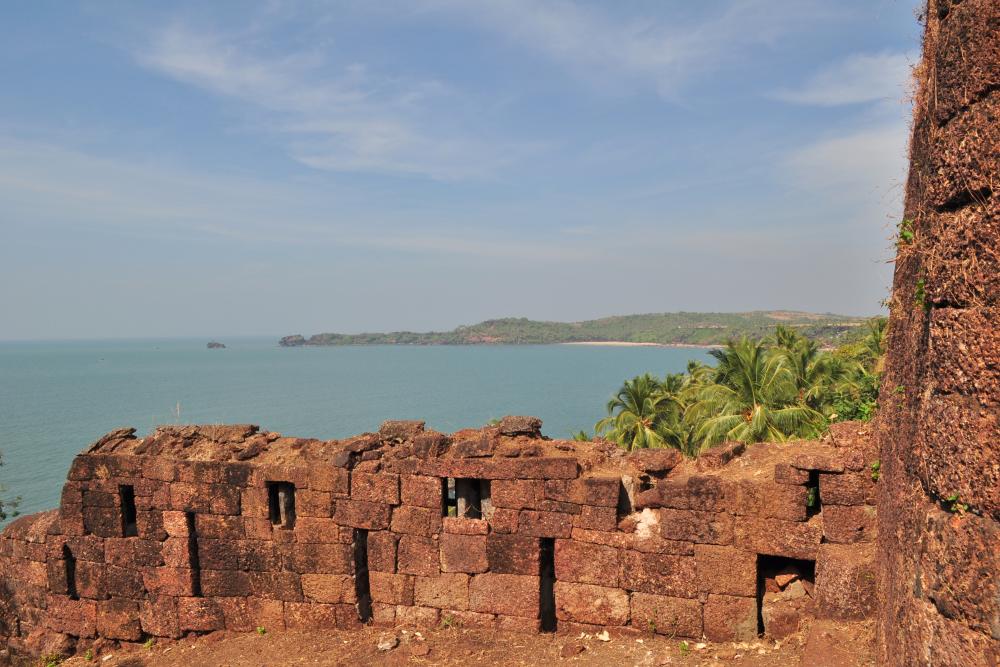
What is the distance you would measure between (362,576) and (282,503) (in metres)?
1.67

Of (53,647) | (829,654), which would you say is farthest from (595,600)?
(53,647)

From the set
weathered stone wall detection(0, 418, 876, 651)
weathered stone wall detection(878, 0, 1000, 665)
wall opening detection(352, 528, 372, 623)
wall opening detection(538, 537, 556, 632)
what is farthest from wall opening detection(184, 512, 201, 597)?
weathered stone wall detection(878, 0, 1000, 665)

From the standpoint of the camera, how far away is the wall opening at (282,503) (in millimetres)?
10701

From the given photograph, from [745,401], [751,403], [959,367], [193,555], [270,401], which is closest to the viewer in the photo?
[959,367]

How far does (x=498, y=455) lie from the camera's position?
32.0 ft

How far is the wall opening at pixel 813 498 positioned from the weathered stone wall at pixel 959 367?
3927 millimetres

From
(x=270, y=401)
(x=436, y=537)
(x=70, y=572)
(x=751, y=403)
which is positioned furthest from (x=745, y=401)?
(x=270, y=401)

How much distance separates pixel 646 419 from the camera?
31062 mm

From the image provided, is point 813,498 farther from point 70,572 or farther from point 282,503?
point 70,572

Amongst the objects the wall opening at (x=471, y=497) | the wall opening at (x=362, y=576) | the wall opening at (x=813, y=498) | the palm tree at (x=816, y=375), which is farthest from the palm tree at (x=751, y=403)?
the wall opening at (x=362, y=576)

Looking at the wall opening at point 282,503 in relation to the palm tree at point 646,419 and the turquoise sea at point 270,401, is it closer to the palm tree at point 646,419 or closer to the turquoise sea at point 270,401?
the palm tree at point 646,419

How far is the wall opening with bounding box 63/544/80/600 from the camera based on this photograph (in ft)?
37.7

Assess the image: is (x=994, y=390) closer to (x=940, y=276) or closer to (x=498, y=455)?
(x=940, y=276)

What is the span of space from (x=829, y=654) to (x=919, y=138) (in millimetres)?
4986
